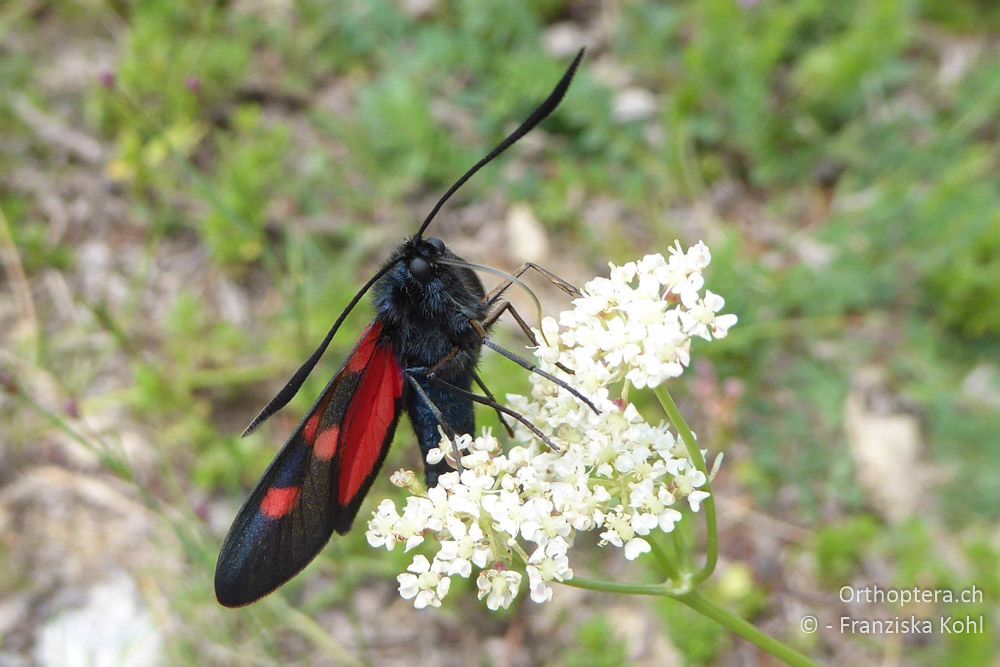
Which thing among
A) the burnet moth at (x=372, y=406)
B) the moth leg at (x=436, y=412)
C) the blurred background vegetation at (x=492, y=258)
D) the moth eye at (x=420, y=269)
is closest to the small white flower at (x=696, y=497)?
the burnet moth at (x=372, y=406)

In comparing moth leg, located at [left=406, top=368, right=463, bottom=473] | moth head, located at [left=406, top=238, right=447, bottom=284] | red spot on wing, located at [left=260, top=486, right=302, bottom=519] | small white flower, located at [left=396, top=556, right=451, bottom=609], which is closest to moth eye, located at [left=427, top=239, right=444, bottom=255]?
moth head, located at [left=406, top=238, right=447, bottom=284]

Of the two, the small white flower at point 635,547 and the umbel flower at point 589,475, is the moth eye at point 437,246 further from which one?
the small white flower at point 635,547

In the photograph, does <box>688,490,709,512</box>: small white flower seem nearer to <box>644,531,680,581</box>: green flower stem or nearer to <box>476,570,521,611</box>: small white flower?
<box>644,531,680,581</box>: green flower stem

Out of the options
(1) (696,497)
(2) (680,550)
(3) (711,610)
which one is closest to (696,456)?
(1) (696,497)

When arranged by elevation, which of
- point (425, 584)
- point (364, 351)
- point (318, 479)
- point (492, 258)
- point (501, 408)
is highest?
point (492, 258)

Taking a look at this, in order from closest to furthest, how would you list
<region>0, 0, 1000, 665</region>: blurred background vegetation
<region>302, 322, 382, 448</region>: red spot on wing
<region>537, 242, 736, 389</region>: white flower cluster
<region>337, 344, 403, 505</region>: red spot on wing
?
<region>537, 242, 736, 389</region>: white flower cluster, <region>302, 322, 382, 448</region>: red spot on wing, <region>337, 344, 403, 505</region>: red spot on wing, <region>0, 0, 1000, 665</region>: blurred background vegetation

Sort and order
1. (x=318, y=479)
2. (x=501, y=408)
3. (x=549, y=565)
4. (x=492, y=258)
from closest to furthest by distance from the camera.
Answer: (x=549, y=565) → (x=501, y=408) → (x=318, y=479) → (x=492, y=258)

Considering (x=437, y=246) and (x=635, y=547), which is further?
(x=437, y=246)

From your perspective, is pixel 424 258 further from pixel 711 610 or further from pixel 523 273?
pixel 711 610
